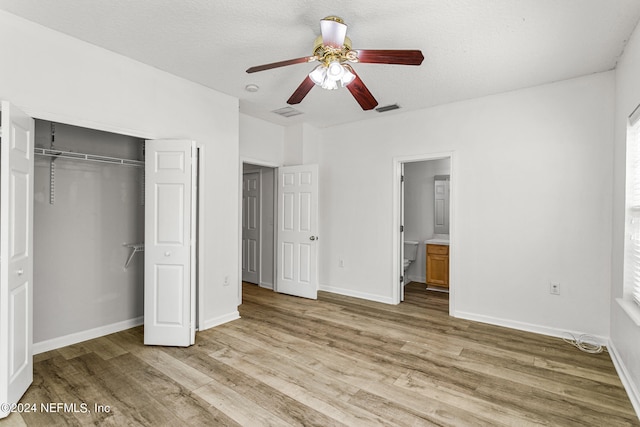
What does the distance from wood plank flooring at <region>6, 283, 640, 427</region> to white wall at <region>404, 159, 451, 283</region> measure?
7.85 ft

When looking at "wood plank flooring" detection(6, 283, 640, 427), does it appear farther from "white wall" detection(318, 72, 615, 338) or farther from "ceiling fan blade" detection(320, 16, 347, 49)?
"ceiling fan blade" detection(320, 16, 347, 49)

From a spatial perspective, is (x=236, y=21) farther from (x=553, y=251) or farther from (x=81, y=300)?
(x=553, y=251)

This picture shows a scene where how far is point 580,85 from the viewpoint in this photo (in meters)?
3.29

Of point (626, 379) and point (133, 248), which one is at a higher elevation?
Result: point (133, 248)

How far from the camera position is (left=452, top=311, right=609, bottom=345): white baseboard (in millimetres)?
3307

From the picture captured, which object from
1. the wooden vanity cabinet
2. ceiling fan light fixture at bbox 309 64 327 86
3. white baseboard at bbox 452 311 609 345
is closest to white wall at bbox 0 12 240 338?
ceiling fan light fixture at bbox 309 64 327 86

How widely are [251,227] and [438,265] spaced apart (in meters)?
3.36

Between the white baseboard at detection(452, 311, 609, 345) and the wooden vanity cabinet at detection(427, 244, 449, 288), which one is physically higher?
the wooden vanity cabinet at detection(427, 244, 449, 288)

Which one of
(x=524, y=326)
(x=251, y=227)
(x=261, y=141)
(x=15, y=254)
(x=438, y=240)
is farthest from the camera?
(x=251, y=227)

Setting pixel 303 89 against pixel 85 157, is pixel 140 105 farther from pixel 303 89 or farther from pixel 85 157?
pixel 303 89

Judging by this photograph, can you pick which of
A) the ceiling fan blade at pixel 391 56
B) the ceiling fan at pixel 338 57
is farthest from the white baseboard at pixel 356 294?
the ceiling fan blade at pixel 391 56

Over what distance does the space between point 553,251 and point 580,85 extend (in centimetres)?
177

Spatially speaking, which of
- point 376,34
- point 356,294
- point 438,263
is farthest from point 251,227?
point 376,34

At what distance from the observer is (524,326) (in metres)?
3.61
